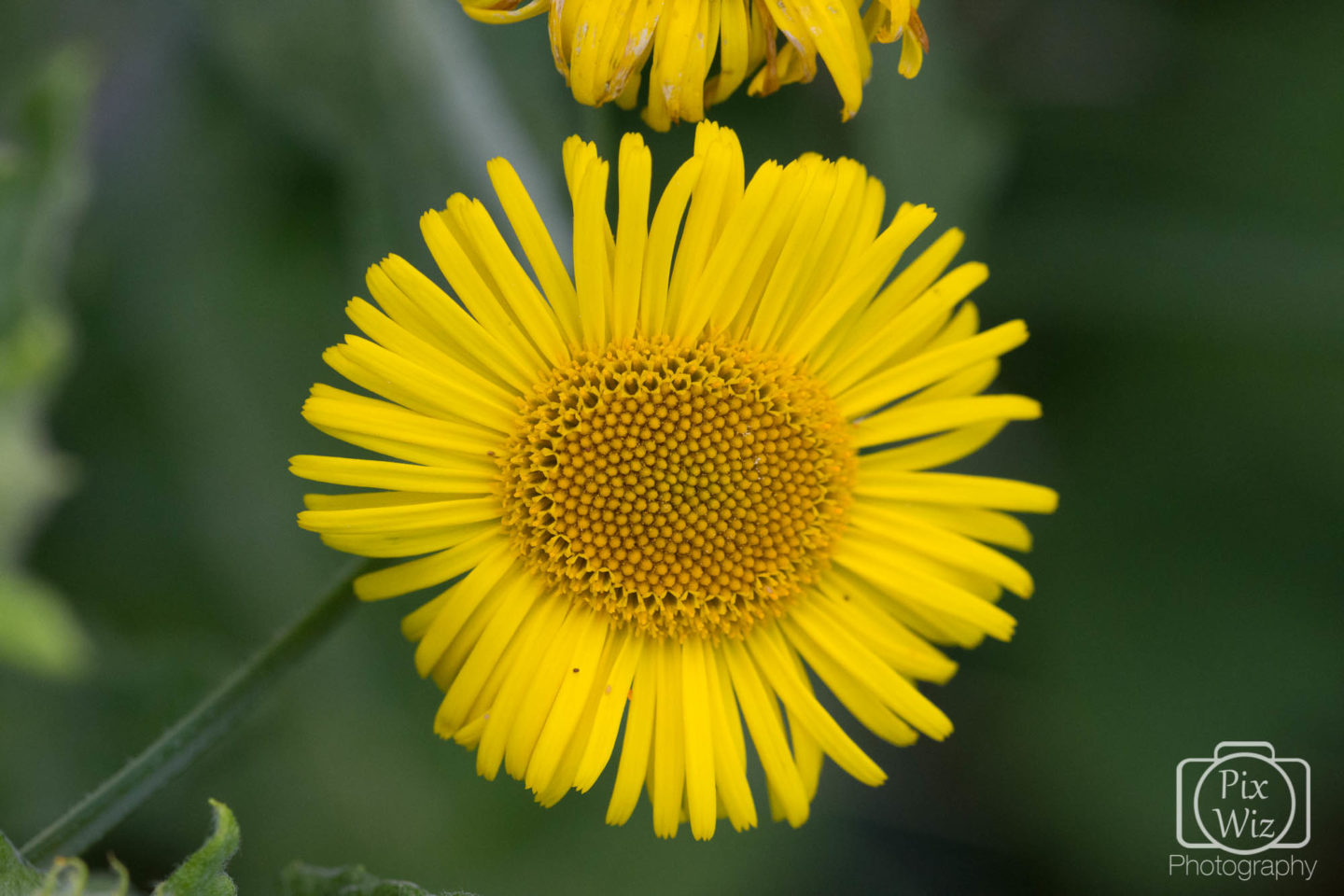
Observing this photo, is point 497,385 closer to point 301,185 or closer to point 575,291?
point 575,291

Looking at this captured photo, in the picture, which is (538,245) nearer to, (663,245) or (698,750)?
(663,245)

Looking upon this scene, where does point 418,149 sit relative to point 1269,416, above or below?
below

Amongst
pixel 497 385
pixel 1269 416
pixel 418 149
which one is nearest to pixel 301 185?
pixel 418 149

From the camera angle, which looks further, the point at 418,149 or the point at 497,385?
the point at 418,149

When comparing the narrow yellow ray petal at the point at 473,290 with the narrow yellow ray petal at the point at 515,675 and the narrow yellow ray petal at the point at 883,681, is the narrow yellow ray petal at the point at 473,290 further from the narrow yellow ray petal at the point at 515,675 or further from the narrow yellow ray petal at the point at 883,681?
the narrow yellow ray petal at the point at 883,681

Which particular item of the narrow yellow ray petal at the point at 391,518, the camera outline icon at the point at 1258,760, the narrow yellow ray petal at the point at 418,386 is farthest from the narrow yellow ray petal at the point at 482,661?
the camera outline icon at the point at 1258,760

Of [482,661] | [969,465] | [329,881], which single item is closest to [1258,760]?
[969,465]
